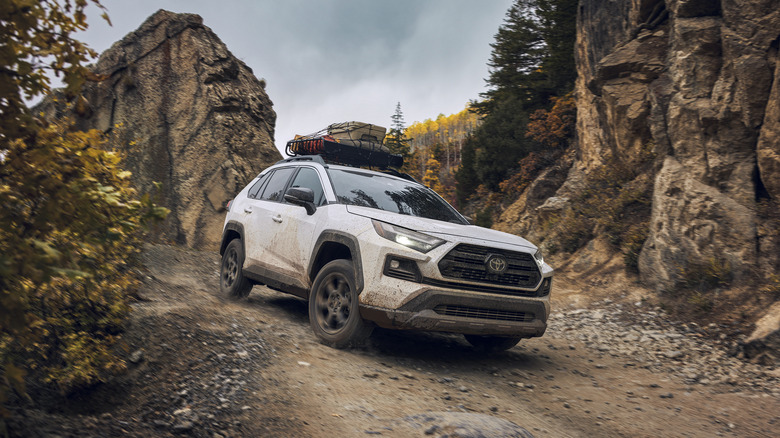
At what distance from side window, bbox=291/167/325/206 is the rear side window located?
0.98 metres

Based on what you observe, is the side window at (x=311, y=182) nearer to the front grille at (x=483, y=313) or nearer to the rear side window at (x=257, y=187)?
the rear side window at (x=257, y=187)

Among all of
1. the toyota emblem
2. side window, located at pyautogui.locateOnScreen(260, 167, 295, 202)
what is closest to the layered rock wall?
the toyota emblem

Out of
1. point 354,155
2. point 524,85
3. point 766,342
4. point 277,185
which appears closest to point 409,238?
point 277,185

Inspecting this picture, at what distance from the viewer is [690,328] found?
23.5 ft

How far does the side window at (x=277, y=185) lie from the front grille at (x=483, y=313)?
2.95m

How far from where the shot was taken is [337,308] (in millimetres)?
5312

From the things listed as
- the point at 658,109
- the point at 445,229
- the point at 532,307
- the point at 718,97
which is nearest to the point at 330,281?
the point at 445,229

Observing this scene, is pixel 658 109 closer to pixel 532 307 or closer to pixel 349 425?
pixel 532 307

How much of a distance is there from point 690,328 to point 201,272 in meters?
7.63

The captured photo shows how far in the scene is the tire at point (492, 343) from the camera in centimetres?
592

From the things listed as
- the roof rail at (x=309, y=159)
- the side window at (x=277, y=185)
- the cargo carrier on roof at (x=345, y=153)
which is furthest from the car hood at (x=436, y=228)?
the cargo carrier on roof at (x=345, y=153)

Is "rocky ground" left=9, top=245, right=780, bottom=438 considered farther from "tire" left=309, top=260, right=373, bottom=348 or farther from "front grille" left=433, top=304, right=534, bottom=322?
"front grille" left=433, top=304, right=534, bottom=322

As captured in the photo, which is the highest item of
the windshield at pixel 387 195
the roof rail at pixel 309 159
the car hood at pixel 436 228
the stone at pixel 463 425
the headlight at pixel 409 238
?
the roof rail at pixel 309 159

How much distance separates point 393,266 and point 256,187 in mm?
3609
